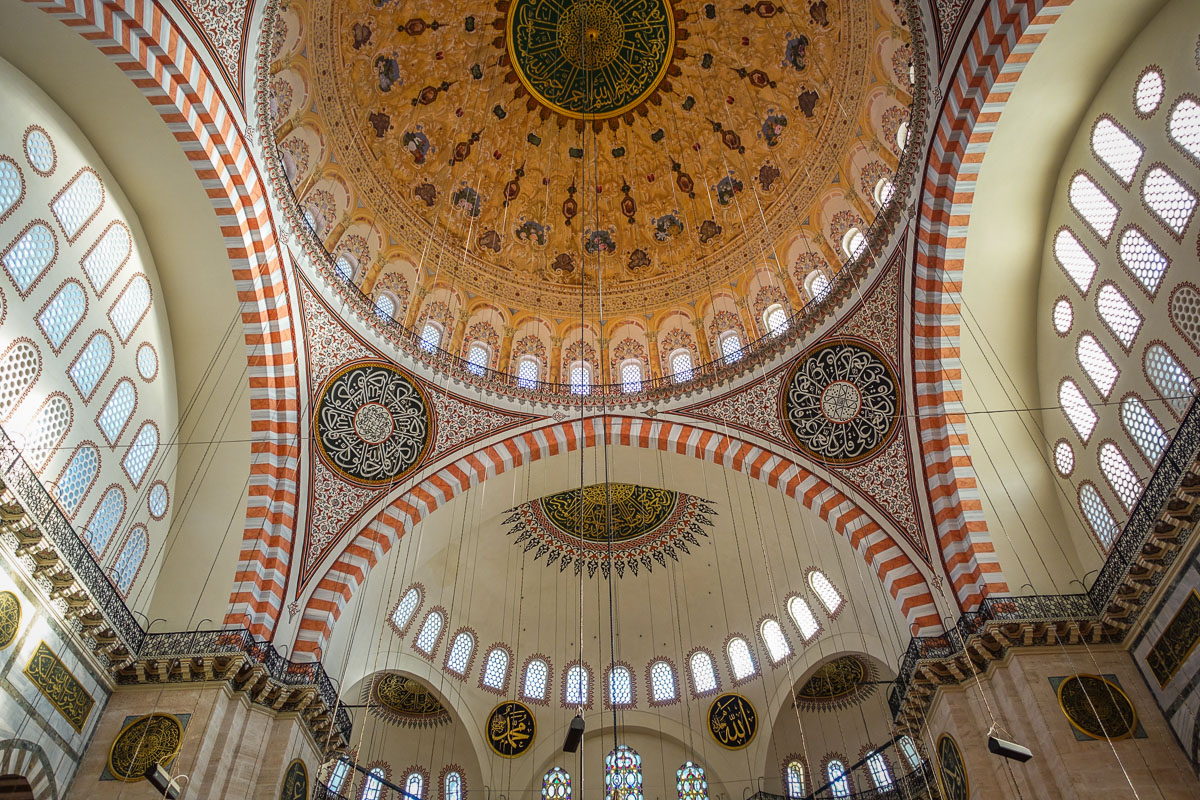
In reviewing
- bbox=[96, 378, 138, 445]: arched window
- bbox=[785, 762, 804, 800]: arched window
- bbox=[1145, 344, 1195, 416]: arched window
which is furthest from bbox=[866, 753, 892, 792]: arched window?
bbox=[96, 378, 138, 445]: arched window

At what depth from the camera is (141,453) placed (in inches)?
372

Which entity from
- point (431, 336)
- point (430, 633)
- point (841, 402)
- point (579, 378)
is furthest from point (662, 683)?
point (431, 336)

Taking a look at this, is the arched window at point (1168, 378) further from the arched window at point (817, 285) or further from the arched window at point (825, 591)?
the arched window at point (825, 591)

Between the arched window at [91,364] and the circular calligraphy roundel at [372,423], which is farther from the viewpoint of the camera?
the circular calligraphy roundel at [372,423]

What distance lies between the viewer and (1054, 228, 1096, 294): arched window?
9000 mm

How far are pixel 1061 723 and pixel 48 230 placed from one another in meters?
11.4

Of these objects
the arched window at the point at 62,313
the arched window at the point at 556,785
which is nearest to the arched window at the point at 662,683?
the arched window at the point at 556,785

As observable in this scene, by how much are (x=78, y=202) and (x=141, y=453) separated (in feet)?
A: 9.65

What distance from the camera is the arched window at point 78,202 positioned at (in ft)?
27.1

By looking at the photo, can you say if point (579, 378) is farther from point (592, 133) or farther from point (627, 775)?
point (627, 775)

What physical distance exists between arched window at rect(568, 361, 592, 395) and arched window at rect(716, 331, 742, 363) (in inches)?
87.4

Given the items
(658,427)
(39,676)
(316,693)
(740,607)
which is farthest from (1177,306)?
(39,676)

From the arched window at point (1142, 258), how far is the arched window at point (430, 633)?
11106 mm

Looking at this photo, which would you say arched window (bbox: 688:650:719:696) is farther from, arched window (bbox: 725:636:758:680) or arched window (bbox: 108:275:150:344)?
arched window (bbox: 108:275:150:344)
